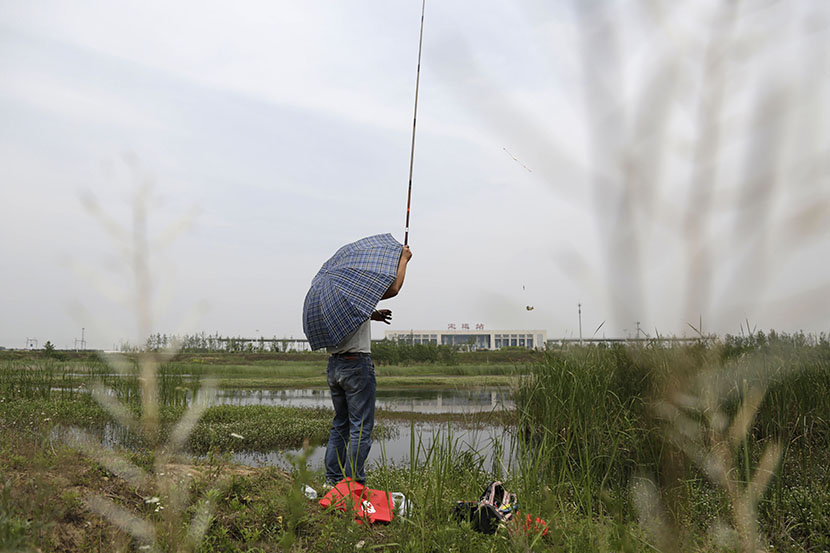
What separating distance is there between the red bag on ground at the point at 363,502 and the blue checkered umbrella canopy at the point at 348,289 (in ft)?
3.33

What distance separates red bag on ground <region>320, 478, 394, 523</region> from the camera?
2930mm

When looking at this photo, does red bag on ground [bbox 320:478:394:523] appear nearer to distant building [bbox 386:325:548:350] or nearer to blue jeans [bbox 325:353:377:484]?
blue jeans [bbox 325:353:377:484]

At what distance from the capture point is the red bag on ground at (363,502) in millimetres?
2930

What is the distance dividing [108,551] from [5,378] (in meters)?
10.4

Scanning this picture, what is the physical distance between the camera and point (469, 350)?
139 feet

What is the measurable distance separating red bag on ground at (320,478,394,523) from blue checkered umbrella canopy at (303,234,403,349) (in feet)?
3.33

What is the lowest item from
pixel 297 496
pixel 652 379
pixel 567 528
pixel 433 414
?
pixel 433 414

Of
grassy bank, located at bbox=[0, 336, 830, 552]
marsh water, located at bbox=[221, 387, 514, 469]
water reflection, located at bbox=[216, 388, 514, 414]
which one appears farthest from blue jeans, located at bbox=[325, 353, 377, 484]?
water reflection, located at bbox=[216, 388, 514, 414]

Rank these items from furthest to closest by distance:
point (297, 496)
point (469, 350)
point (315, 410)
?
point (469, 350) → point (315, 410) → point (297, 496)

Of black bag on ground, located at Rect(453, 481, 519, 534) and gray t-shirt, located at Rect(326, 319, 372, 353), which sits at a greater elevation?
gray t-shirt, located at Rect(326, 319, 372, 353)

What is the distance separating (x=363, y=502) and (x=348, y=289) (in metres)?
1.41

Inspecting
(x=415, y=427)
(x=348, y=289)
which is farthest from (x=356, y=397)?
(x=415, y=427)

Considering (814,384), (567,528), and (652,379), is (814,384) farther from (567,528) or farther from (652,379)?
(652,379)

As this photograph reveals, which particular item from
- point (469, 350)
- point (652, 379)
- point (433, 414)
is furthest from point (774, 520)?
point (469, 350)
